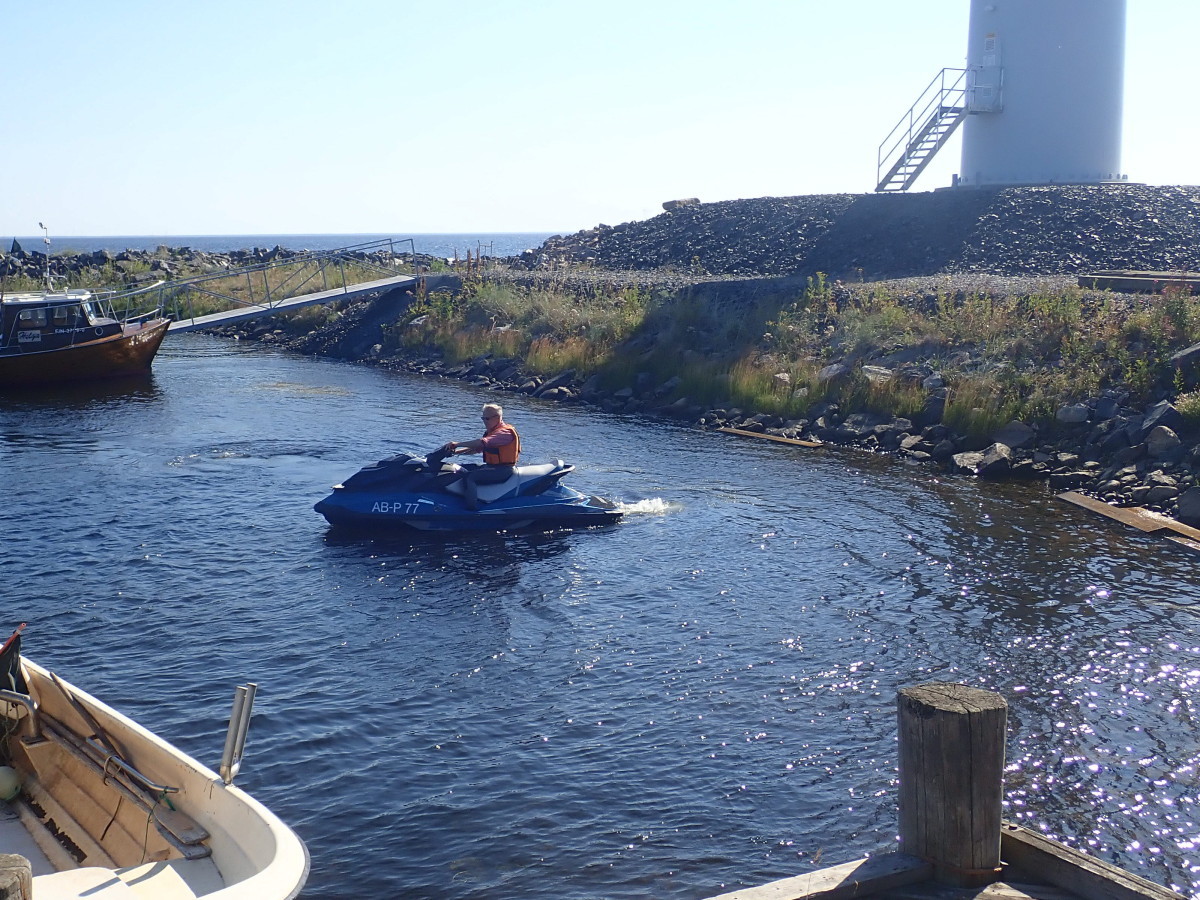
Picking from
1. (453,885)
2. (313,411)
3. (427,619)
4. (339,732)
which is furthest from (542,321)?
(453,885)

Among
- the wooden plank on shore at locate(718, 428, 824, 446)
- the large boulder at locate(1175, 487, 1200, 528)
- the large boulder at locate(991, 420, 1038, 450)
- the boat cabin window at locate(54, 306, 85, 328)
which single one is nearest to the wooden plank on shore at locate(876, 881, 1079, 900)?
the large boulder at locate(1175, 487, 1200, 528)

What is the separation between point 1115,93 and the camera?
34.0 metres

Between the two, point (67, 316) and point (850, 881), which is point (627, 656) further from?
point (67, 316)

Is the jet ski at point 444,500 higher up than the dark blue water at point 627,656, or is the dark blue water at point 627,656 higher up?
the jet ski at point 444,500

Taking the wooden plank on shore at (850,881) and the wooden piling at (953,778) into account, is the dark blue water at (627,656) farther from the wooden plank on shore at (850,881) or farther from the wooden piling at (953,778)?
the wooden piling at (953,778)

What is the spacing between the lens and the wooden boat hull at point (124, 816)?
5.49 metres

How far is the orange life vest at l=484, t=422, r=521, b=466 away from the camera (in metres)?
15.6

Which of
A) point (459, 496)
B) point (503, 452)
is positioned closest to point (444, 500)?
point (459, 496)

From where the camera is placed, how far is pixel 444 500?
1544 cm

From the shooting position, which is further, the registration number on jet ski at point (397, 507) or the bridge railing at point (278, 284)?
the bridge railing at point (278, 284)

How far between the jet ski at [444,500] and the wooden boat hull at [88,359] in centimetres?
1670

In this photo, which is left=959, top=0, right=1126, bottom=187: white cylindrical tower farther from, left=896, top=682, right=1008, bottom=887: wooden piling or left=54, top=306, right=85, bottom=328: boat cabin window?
left=896, top=682, right=1008, bottom=887: wooden piling

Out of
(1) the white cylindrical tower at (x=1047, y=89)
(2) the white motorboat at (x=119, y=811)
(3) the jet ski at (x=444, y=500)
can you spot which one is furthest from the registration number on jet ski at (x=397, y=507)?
(1) the white cylindrical tower at (x=1047, y=89)

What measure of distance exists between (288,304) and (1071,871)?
3224 cm
